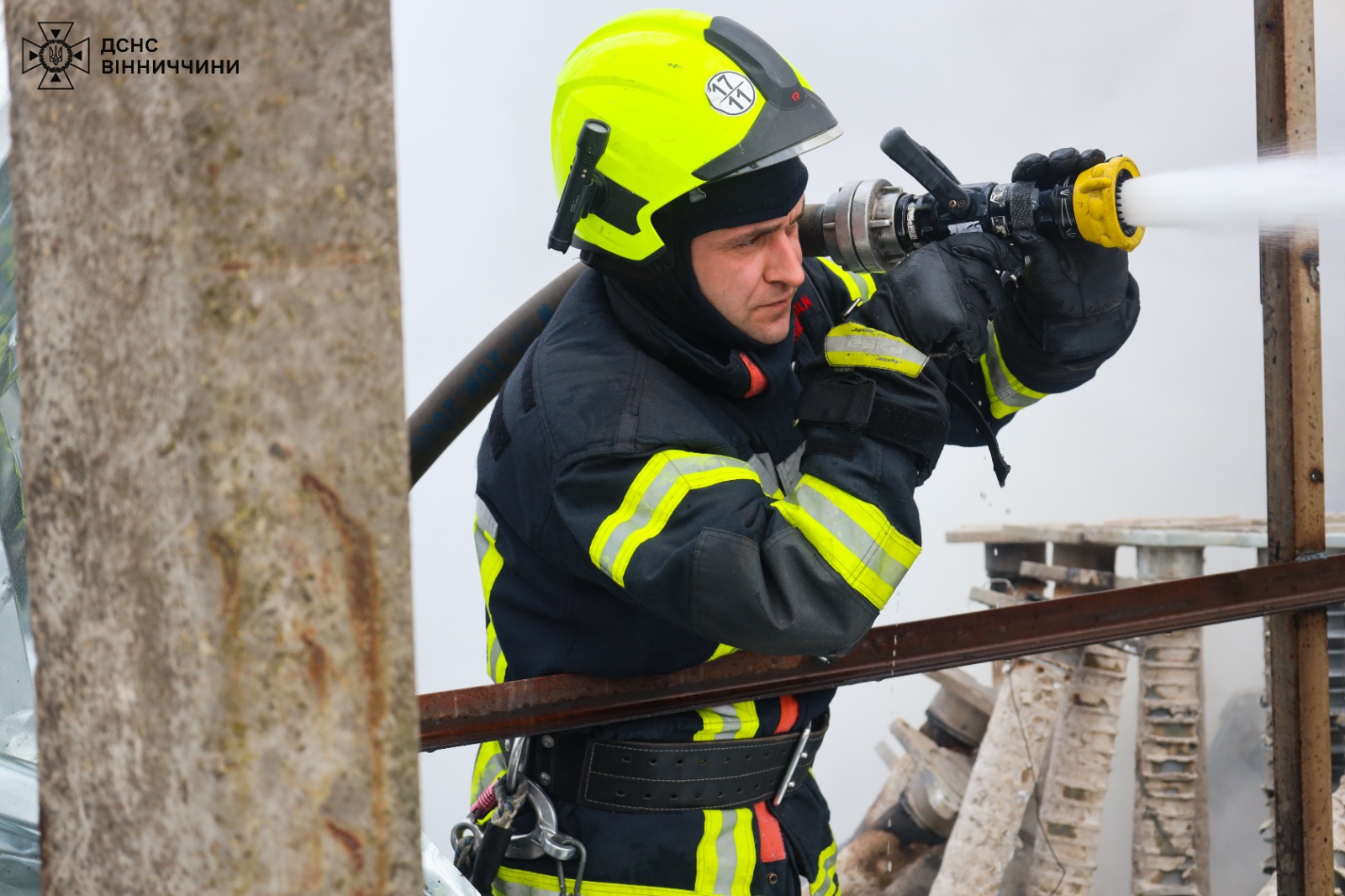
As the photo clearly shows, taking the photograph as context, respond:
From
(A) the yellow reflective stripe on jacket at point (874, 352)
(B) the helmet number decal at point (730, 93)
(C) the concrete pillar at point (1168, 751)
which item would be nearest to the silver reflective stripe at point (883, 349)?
(A) the yellow reflective stripe on jacket at point (874, 352)

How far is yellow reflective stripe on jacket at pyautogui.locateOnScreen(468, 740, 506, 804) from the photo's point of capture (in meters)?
2.21

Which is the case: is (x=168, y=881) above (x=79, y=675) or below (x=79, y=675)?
below

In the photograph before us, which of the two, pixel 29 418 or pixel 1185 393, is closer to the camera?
pixel 29 418

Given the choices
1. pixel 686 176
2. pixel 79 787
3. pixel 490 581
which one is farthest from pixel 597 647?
pixel 79 787

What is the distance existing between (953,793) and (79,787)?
5.51 metres

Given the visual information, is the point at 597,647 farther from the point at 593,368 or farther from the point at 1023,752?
the point at 1023,752

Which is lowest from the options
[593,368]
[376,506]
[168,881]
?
[168,881]

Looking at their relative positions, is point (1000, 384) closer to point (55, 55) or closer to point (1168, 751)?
point (55, 55)

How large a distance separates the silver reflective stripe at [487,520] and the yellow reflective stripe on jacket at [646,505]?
0.30 metres

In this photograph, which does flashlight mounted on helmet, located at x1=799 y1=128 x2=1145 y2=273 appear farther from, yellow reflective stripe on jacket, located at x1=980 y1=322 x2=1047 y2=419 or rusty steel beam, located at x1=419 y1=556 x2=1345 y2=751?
rusty steel beam, located at x1=419 y1=556 x2=1345 y2=751

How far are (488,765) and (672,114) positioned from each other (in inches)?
46.7

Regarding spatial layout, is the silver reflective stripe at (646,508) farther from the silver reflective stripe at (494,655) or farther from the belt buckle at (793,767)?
the belt buckle at (793,767)

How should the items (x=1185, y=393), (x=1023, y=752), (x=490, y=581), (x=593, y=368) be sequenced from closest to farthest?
(x=593, y=368)
(x=490, y=581)
(x=1023, y=752)
(x=1185, y=393)

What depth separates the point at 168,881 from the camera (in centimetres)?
90
